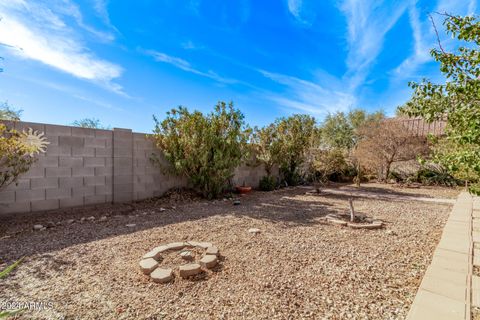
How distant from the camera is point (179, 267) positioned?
2.63 metres

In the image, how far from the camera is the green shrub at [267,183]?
995cm

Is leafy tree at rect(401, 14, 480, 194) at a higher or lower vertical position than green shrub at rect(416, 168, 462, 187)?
higher

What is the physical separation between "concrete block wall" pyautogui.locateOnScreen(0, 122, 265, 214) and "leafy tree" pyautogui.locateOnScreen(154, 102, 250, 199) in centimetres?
58

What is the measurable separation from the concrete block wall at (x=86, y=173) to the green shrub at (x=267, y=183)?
14.0ft

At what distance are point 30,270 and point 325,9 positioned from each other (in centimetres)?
977

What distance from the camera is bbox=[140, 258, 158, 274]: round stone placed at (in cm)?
254

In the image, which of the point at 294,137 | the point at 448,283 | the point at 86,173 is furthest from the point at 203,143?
the point at 448,283

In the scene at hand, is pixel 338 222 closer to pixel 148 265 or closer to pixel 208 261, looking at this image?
pixel 208 261


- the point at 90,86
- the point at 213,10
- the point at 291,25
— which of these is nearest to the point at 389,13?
the point at 291,25

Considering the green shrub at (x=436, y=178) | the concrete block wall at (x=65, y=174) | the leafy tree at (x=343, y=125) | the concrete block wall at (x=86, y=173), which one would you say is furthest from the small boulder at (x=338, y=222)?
the leafy tree at (x=343, y=125)

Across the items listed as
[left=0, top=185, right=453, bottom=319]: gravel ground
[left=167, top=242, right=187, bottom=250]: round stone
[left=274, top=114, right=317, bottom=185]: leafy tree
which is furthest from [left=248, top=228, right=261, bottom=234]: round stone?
[left=274, top=114, right=317, bottom=185]: leafy tree

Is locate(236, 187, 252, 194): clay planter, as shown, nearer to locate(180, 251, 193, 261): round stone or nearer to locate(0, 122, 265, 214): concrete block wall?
locate(0, 122, 265, 214): concrete block wall

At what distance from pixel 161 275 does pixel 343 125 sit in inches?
818

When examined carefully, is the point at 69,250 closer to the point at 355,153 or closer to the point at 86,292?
the point at 86,292
